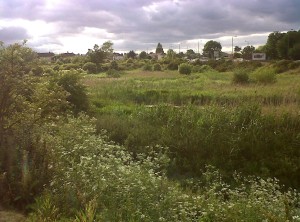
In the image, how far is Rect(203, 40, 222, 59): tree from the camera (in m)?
103

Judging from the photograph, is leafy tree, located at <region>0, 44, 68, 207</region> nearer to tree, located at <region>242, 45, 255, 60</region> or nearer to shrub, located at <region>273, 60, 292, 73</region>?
shrub, located at <region>273, 60, 292, 73</region>

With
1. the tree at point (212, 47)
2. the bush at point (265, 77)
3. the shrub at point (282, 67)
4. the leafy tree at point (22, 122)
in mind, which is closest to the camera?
the leafy tree at point (22, 122)

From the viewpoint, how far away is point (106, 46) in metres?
64.1

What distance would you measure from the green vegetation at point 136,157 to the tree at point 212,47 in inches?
3445

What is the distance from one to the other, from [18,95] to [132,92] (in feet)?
47.2

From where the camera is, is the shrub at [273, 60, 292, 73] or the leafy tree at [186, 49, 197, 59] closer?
the shrub at [273, 60, 292, 73]

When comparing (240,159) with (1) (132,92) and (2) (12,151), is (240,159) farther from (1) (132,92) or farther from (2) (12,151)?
(1) (132,92)

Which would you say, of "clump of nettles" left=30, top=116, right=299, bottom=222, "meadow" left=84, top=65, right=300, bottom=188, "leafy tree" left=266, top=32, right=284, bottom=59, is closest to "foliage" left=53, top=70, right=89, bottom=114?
"meadow" left=84, top=65, right=300, bottom=188

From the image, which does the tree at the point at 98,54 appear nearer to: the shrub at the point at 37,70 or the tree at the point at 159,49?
the shrub at the point at 37,70

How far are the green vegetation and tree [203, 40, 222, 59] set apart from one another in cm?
8751

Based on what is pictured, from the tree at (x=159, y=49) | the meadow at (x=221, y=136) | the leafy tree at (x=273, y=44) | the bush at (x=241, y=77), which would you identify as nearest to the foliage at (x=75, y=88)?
the meadow at (x=221, y=136)

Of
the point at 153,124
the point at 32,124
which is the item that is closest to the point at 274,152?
the point at 153,124

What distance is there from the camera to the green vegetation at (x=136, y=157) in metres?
5.13

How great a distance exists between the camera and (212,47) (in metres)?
104
